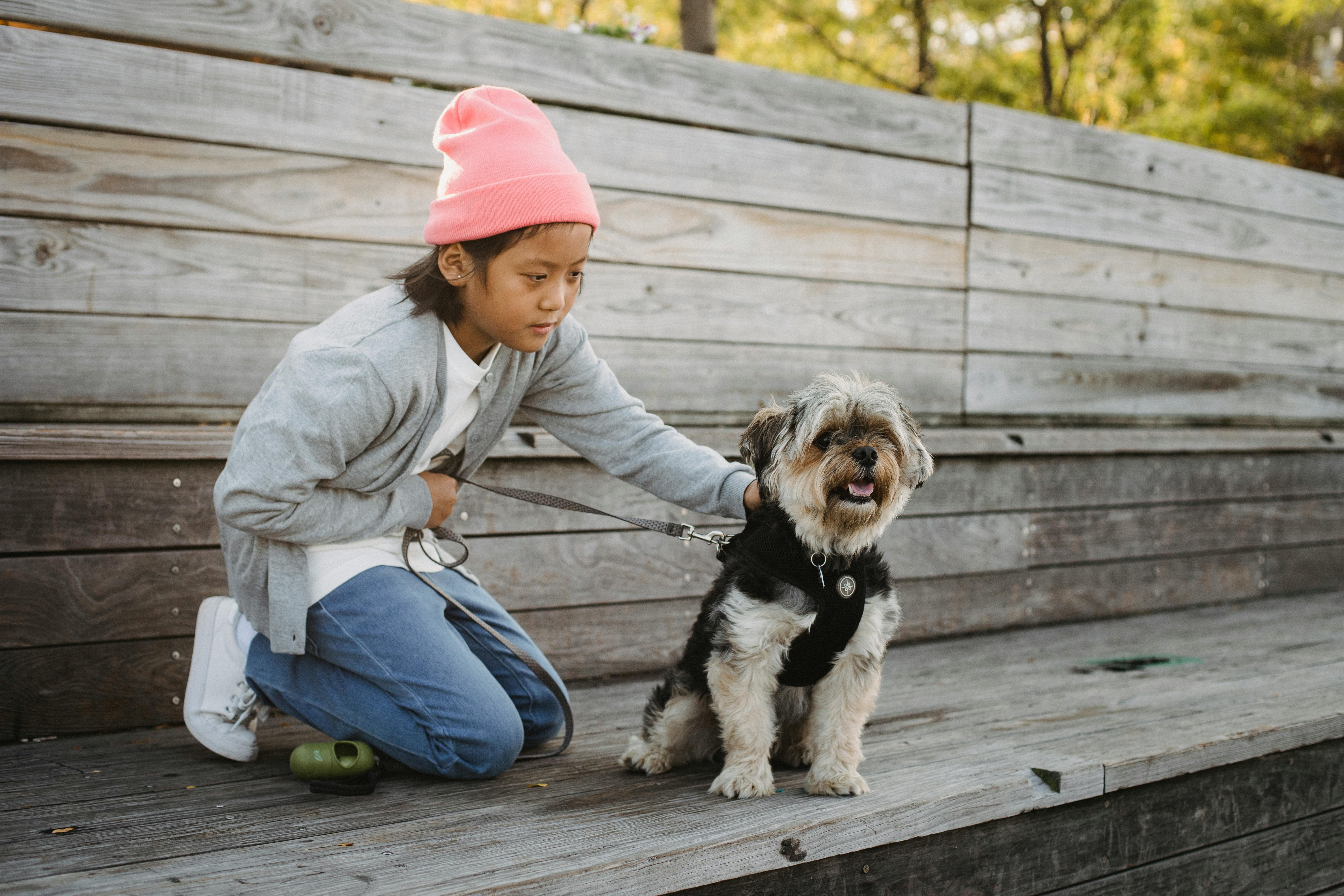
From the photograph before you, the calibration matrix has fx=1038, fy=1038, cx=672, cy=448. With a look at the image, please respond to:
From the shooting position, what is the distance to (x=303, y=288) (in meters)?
3.32

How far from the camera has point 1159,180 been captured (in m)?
5.20

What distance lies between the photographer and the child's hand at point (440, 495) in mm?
2660

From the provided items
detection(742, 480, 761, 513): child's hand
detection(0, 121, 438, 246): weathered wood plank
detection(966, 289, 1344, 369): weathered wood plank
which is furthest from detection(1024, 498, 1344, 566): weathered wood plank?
detection(0, 121, 438, 246): weathered wood plank

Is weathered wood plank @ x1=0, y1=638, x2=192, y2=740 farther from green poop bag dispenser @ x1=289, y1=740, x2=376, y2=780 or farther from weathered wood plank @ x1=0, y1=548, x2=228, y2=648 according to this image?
green poop bag dispenser @ x1=289, y1=740, x2=376, y2=780

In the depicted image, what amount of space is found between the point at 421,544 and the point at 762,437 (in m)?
0.97

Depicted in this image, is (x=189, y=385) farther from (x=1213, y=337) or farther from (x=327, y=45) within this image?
(x=1213, y=337)

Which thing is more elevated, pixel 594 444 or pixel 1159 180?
pixel 1159 180

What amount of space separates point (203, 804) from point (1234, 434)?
5.05m

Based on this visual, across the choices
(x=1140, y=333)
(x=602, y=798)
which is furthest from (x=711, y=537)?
(x=1140, y=333)

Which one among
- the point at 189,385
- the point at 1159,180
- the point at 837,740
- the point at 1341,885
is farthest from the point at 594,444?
the point at 1159,180

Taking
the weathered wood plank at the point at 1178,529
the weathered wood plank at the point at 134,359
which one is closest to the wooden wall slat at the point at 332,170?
the weathered wood plank at the point at 134,359

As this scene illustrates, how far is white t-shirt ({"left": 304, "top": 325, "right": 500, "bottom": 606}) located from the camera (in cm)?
254

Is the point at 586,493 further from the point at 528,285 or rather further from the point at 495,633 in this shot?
the point at 528,285

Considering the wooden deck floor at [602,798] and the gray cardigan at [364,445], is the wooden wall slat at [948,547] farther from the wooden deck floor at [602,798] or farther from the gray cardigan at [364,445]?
the gray cardigan at [364,445]
